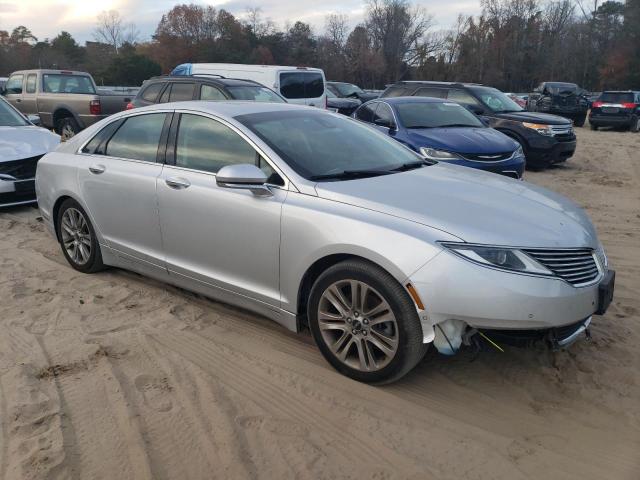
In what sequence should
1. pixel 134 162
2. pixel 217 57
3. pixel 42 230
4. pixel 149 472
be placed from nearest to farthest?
pixel 149 472 → pixel 134 162 → pixel 42 230 → pixel 217 57

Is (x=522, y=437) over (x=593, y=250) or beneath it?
beneath

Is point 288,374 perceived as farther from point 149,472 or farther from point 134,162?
point 134,162

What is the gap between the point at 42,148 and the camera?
7.74 m

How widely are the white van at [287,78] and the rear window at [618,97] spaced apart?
14652 mm

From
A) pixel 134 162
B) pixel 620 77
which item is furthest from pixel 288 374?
pixel 620 77

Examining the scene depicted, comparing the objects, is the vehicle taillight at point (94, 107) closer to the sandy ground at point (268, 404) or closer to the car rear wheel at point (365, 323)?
the sandy ground at point (268, 404)

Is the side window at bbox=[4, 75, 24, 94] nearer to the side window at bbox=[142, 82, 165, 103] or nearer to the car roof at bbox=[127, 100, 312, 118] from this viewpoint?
the side window at bbox=[142, 82, 165, 103]

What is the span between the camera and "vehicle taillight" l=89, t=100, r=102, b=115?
13.0 metres

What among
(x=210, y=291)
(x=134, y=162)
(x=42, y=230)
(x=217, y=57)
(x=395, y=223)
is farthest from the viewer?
(x=217, y=57)

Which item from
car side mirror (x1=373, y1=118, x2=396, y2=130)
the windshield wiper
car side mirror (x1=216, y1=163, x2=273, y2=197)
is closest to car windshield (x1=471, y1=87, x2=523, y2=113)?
car side mirror (x1=373, y1=118, x2=396, y2=130)

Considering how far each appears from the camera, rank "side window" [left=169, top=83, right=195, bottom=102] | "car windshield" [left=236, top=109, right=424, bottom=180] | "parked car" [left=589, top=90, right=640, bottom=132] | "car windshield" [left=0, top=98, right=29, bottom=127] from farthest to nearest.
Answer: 1. "parked car" [left=589, top=90, right=640, bottom=132]
2. "side window" [left=169, top=83, right=195, bottom=102]
3. "car windshield" [left=0, top=98, right=29, bottom=127]
4. "car windshield" [left=236, top=109, right=424, bottom=180]

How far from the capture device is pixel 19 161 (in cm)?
726

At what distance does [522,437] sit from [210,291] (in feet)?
7.34

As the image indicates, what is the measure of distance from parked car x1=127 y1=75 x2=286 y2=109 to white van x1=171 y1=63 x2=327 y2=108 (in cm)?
250
